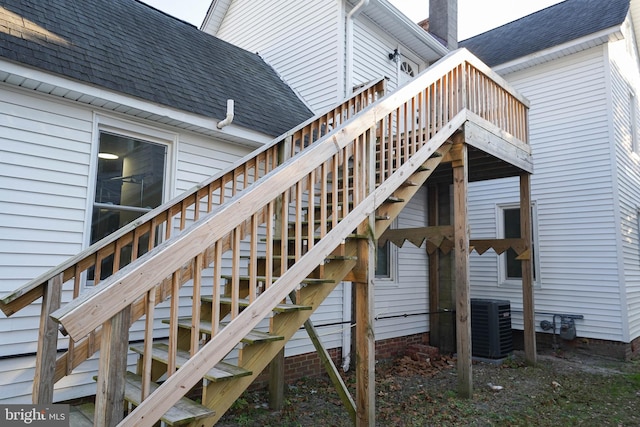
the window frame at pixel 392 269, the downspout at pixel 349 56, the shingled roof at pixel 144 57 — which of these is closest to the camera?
the shingled roof at pixel 144 57

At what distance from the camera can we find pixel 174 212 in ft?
13.3

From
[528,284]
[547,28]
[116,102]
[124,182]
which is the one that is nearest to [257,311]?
[124,182]

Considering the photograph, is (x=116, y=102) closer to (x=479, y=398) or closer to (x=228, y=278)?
(x=228, y=278)

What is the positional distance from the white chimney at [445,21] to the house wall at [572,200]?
1934 mm

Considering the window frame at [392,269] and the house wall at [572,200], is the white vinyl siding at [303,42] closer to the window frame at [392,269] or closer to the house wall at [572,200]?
the window frame at [392,269]

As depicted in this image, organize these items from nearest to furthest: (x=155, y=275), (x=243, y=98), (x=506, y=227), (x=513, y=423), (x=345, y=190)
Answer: (x=155, y=275) < (x=345, y=190) < (x=513, y=423) < (x=243, y=98) < (x=506, y=227)

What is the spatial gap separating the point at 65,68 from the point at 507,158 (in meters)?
5.75

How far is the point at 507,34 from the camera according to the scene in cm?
1130

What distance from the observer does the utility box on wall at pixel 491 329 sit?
7629mm

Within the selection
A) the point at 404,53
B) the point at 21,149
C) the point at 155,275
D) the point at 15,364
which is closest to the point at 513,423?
the point at 155,275

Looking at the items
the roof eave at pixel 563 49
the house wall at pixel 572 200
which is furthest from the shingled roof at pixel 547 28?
the house wall at pixel 572 200

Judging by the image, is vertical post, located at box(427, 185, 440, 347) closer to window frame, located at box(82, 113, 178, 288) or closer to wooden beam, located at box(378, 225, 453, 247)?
wooden beam, located at box(378, 225, 453, 247)

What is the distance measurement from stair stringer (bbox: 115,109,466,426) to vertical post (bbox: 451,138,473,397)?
3.82 feet

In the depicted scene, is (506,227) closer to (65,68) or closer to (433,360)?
(433,360)
